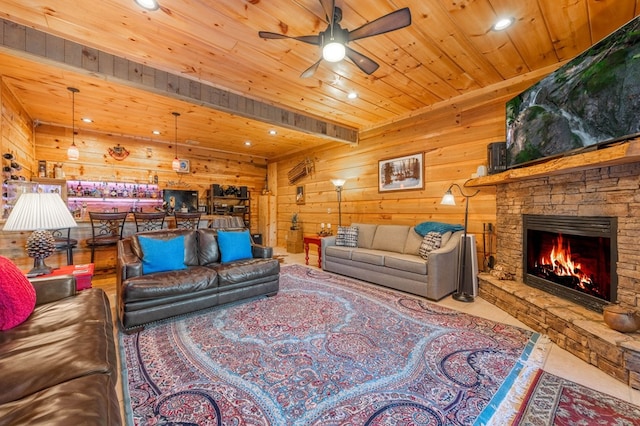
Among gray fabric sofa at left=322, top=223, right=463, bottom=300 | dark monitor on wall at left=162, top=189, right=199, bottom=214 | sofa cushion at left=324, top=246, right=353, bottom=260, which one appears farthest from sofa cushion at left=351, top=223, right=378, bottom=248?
dark monitor on wall at left=162, top=189, right=199, bottom=214

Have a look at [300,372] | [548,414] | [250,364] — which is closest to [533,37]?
[548,414]

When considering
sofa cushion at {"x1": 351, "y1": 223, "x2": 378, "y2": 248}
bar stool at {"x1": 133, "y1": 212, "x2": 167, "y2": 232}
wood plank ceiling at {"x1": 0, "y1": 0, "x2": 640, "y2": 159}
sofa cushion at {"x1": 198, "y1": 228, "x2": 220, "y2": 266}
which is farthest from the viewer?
sofa cushion at {"x1": 351, "y1": 223, "x2": 378, "y2": 248}

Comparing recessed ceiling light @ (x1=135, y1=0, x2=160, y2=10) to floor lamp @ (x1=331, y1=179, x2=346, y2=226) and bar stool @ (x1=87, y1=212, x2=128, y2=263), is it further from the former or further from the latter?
floor lamp @ (x1=331, y1=179, x2=346, y2=226)

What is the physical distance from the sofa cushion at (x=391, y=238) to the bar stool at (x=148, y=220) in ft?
11.6

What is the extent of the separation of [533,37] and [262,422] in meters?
3.84

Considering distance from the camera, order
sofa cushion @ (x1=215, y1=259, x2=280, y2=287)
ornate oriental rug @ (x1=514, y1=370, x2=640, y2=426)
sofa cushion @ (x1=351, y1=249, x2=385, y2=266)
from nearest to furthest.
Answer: ornate oriental rug @ (x1=514, y1=370, x2=640, y2=426)
sofa cushion @ (x1=215, y1=259, x2=280, y2=287)
sofa cushion @ (x1=351, y1=249, x2=385, y2=266)

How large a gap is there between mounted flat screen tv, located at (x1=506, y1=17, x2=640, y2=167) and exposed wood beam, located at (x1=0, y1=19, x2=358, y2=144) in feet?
11.0

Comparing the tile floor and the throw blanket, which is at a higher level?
the throw blanket

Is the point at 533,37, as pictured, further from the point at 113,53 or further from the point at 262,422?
the point at 113,53

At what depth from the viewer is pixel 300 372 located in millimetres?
1916

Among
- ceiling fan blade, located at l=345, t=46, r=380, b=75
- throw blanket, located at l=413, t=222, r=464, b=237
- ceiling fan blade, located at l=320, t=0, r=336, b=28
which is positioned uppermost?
ceiling fan blade, located at l=320, t=0, r=336, b=28

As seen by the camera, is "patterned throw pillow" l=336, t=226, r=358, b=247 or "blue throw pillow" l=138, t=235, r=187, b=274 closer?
"blue throw pillow" l=138, t=235, r=187, b=274

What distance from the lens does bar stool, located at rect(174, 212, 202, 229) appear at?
15.4 ft

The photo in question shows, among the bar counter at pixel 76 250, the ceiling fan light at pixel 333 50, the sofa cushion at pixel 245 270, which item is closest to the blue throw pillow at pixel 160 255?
the sofa cushion at pixel 245 270
